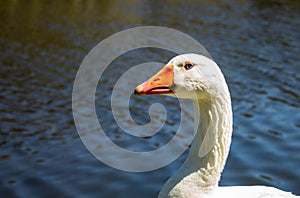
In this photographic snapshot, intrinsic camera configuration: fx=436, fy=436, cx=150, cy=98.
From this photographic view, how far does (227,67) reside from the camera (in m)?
12.8

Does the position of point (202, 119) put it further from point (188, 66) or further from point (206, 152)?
point (188, 66)

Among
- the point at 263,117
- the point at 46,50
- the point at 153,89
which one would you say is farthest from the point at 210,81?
the point at 46,50

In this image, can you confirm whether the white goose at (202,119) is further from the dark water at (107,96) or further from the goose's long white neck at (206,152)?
the dark water at (107,96)

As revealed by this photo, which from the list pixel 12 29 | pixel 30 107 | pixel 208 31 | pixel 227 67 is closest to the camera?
pixel 30 107

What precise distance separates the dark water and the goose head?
2.53 meters

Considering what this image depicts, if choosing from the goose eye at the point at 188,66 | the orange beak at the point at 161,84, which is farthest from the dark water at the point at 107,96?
Answer: the goose eye at the point at 188,66

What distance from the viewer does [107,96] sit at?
999 cm

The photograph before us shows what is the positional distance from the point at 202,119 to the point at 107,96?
635cm

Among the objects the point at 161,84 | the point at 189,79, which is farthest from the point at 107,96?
the point at 189,79

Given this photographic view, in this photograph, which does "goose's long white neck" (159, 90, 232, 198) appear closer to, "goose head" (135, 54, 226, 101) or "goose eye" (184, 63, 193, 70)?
"goose head" (135, 54, 226, 101)

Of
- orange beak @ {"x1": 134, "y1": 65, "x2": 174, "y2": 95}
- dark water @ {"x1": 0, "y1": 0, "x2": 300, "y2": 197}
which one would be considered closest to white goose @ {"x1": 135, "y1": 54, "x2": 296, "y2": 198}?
orange beak @ {"x1": 134, "y1": 65, "x2": 174, "y2": 95}

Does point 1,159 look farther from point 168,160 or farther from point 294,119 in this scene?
point 294,119

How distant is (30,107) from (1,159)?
2.43 metres

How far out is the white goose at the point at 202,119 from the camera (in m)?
3.70
